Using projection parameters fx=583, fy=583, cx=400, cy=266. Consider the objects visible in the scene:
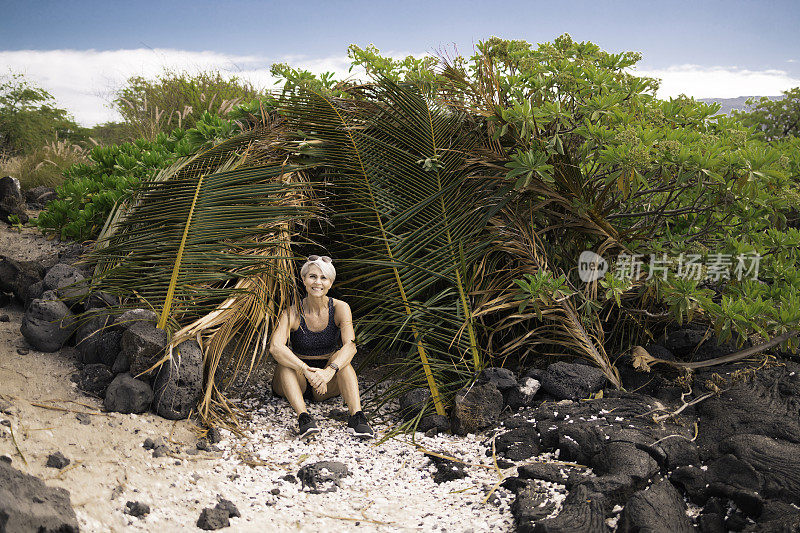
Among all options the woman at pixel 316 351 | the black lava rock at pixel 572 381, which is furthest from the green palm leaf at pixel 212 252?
the black lava rock at pixel 572 381

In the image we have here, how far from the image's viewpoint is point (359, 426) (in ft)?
11.0

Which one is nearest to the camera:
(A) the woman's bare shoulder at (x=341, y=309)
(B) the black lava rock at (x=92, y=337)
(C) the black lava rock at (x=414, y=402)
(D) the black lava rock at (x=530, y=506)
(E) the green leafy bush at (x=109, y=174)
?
(D) the black lava rock at (x=530, y=506)

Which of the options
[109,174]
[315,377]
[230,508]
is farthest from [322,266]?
[109,174]

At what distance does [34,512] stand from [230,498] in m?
0.78

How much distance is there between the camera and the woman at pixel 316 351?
136 inches

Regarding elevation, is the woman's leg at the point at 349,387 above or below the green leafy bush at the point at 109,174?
below

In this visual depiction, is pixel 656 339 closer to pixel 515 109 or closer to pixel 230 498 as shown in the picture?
pixel 515 109

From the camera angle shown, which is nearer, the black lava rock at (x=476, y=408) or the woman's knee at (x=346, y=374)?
the black lava rock at (x=476, y=408)

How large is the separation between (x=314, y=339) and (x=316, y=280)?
415mm

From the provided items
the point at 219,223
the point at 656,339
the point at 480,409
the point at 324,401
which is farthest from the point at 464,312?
the point at 219,223

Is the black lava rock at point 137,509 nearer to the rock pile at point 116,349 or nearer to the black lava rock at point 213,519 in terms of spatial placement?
the black lava rock at point 213,519

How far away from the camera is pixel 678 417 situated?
3100 millimetres

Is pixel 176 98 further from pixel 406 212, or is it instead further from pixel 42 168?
pixel 406 212

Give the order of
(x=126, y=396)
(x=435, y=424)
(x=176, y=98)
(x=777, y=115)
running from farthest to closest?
(x=176, y=98), (x=777, y=115), (x=435, y=424), (x=126, y=396)
